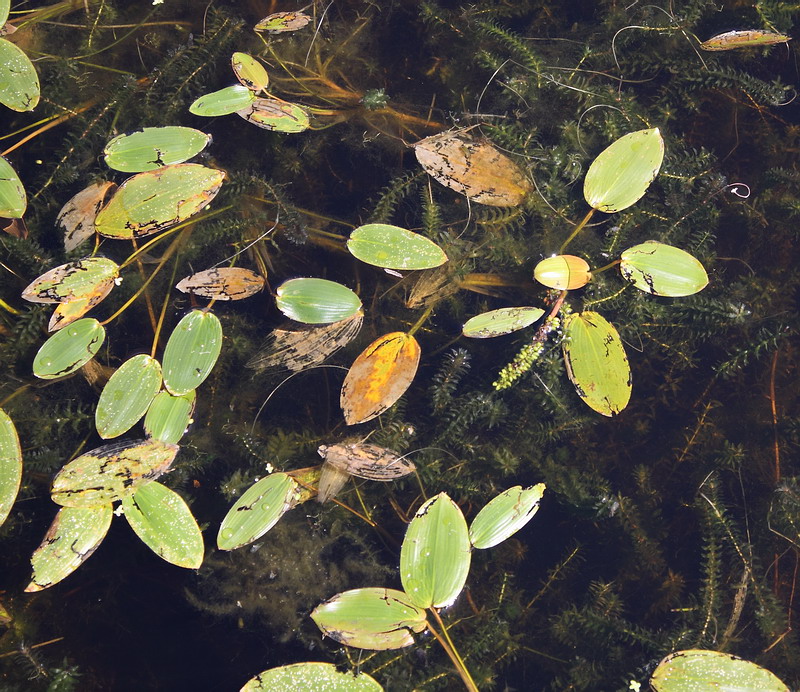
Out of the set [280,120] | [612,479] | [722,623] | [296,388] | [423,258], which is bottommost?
[722,623]

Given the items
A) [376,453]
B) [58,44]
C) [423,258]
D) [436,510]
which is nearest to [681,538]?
[436,510]

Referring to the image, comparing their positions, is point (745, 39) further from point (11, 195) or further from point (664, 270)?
point (11, 195)

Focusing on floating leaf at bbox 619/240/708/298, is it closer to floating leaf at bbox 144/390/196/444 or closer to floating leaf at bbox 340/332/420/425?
floating leaf at bbox 340/332/420/425

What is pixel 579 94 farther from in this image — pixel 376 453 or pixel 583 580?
pixel 583 580

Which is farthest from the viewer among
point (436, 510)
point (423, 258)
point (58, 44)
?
point (58, 44)

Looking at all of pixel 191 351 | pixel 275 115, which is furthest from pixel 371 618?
pixel 275 115

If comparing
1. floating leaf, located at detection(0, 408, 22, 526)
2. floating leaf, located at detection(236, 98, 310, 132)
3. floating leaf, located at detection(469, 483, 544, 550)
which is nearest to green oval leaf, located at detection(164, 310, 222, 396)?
floating leaf, located at detection(0, 408, 22, 526)
